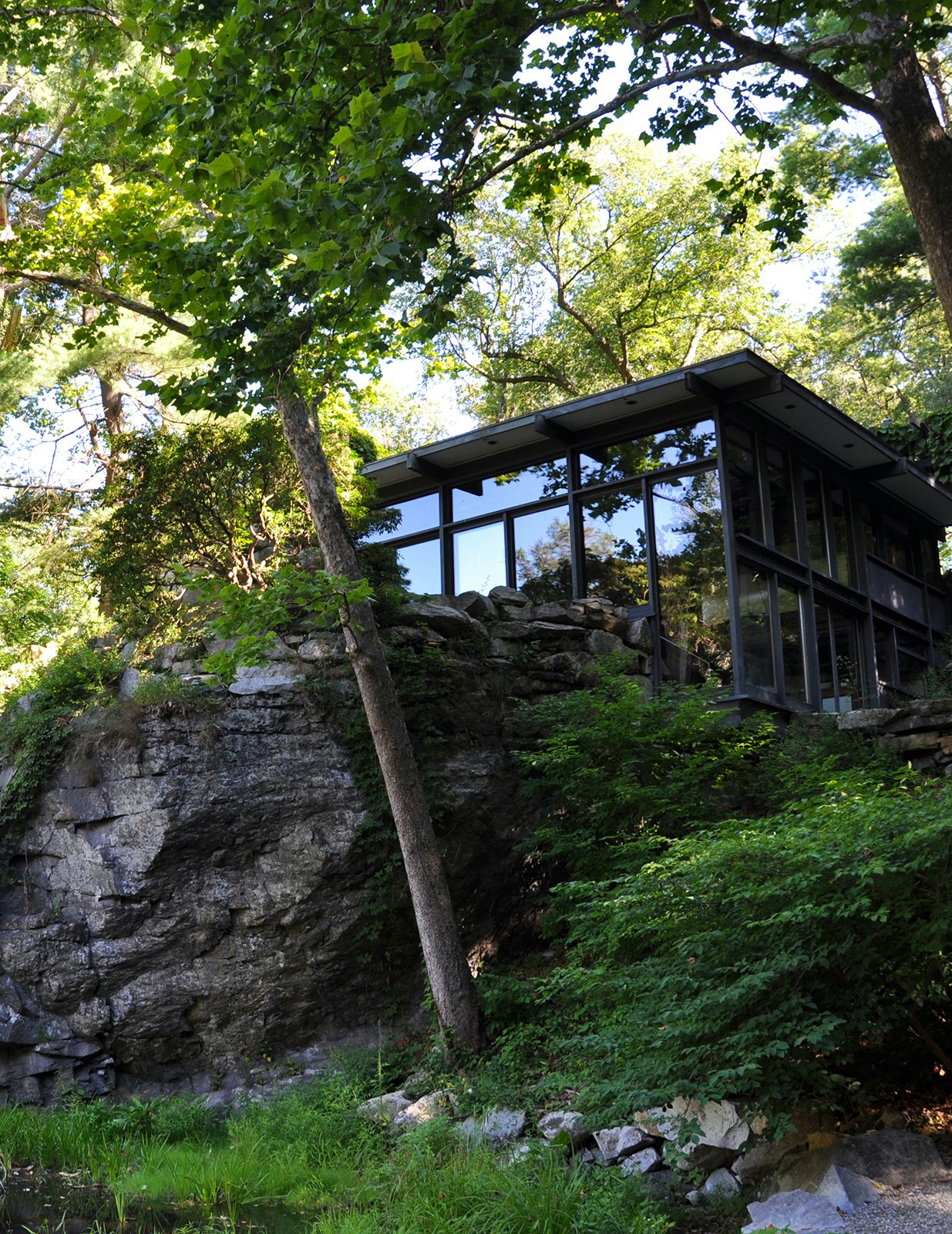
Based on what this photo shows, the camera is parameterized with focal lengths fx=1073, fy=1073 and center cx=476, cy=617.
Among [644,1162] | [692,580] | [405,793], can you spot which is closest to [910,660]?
[692,580]

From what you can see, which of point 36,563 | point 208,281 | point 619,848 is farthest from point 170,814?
point 36,563

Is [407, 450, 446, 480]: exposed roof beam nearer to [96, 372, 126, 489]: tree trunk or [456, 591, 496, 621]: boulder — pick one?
[456, 591, 496, 621]: boulder

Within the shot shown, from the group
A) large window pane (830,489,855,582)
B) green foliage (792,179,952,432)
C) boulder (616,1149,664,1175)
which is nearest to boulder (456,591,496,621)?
large window pane (830,489,855,582)

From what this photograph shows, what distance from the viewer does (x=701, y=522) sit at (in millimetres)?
11992

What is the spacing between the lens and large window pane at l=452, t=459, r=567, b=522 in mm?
13352

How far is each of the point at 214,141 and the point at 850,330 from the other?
72.8 feet

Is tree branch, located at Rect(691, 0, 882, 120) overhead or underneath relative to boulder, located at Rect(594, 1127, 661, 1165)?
overhead

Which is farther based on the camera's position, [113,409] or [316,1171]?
[113,409]

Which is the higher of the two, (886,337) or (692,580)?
(886,337)

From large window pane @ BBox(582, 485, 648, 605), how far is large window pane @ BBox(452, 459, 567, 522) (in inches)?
23.8

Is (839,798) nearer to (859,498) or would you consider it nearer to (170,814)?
(170,814)

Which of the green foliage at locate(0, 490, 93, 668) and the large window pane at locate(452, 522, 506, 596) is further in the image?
the green foliage at locate(0, 490, 93, 668)

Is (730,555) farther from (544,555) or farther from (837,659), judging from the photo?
(837,659)

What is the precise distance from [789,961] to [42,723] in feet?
23.8
